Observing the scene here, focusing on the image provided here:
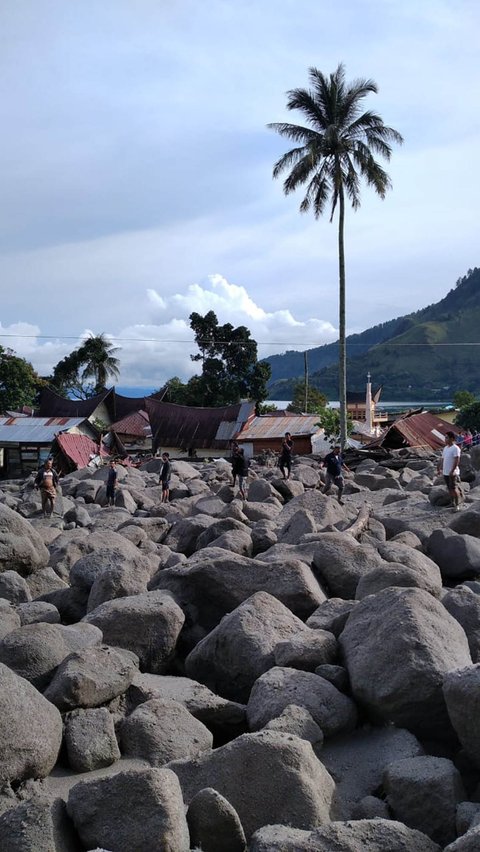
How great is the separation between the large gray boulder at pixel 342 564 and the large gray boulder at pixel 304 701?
243cm

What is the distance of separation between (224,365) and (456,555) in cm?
4432

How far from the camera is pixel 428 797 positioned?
14.2ft

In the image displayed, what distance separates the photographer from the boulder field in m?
4.03

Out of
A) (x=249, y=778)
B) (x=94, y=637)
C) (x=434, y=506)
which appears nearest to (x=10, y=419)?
(x=434, y=506)

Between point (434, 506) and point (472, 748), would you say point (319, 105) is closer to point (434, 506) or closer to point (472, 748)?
point (434, 506)

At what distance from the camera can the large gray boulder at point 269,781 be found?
4.26 m

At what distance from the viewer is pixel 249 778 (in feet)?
14.3

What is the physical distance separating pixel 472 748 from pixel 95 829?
214 cm

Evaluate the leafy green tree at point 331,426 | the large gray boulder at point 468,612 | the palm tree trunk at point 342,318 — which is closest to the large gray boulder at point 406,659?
the large gray boulder at point 468,612

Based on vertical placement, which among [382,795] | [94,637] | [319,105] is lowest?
[382,795]

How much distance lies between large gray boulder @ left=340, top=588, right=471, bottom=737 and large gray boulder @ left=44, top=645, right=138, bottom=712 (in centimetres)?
153

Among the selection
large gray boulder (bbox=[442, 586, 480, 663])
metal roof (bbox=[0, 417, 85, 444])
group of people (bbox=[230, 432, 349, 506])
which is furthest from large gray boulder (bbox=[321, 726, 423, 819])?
metal roof (bbox=[0, 417, 85, 444])

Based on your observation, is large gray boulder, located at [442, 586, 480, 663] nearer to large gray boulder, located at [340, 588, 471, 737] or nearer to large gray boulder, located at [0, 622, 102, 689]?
large gray boulder, located at [340, 588, 471, 737]

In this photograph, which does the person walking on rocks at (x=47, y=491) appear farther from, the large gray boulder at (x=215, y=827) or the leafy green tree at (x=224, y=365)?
the leafy green tree at (x=224, y=365)
